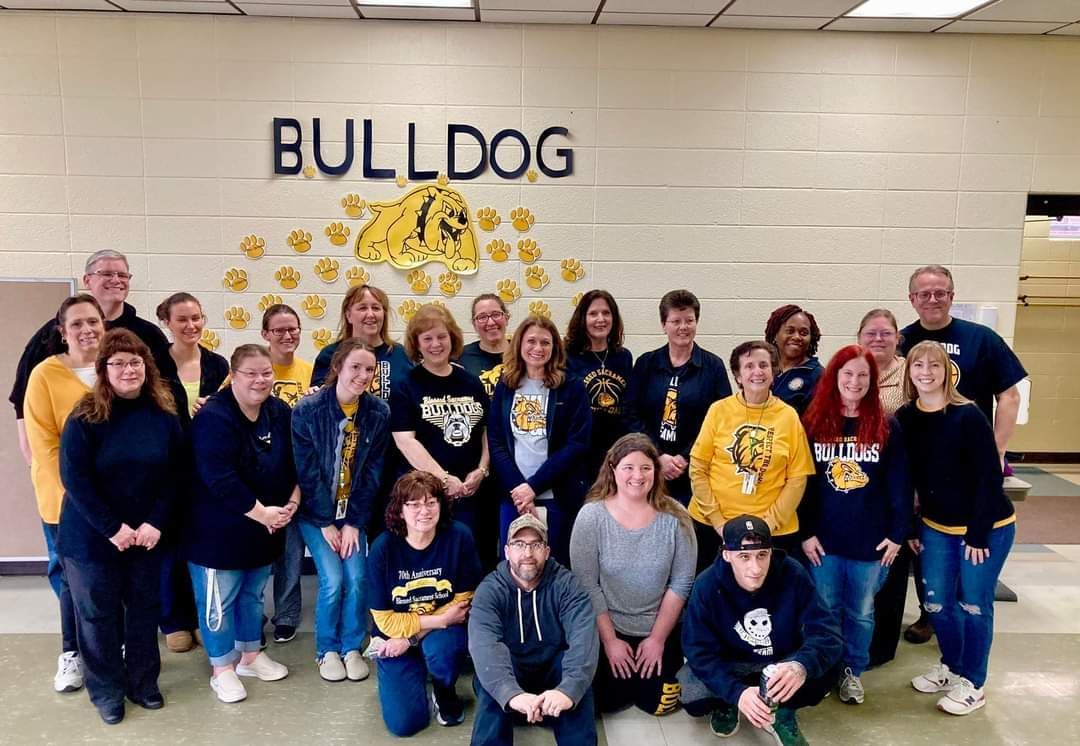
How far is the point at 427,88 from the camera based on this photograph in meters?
4.35

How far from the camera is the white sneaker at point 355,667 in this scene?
3.13 metres

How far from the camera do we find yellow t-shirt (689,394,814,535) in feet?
9.78

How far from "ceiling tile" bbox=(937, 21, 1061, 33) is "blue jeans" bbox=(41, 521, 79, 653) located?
4999mm

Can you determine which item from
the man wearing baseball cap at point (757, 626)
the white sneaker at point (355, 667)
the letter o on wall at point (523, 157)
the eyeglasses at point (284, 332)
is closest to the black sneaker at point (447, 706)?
the white sneaker at point (355, 667)

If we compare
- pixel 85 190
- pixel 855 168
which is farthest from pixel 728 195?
pixel 85 190

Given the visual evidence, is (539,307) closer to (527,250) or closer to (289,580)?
(527,250)

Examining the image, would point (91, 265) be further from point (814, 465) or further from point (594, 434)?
point (814, 465)

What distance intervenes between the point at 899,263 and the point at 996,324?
2.28 ft

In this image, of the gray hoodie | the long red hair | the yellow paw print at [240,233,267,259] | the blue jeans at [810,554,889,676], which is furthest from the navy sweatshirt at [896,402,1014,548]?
the yellow paw print at [240,233,267,259]

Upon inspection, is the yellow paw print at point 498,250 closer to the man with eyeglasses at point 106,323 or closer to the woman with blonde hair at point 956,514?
the man with eyeglasses at point 106,323

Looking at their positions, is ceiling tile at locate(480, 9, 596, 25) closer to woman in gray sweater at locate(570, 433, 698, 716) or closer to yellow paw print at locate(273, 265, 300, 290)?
yellow paw print at locate(273, 265, 300, 290)

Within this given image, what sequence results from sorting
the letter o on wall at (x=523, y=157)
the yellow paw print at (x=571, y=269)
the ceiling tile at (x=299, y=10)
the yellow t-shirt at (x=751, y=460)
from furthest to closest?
the yellow paw print at (x=571, y=269) → the letter o on wall at (x=523, y=157) → the ceiling tile at (x=299, y=10) → the yellow t-shirt at (x=751, y=460)

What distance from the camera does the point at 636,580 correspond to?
9.53ft

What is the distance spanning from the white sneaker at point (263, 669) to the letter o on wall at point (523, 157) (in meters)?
2.74
